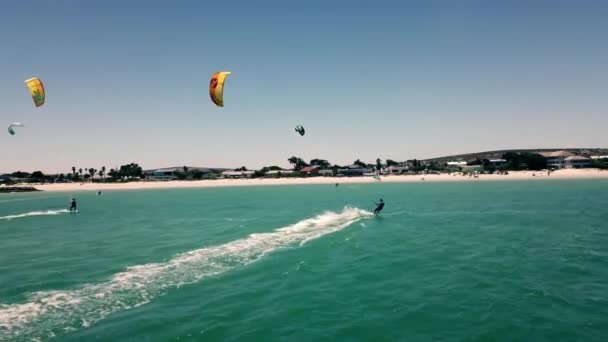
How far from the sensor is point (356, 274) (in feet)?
55.1

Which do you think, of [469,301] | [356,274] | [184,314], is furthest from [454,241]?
[184,314]

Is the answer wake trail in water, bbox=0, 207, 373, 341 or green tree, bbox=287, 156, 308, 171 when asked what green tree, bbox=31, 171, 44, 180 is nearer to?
green tree, bbox=287, 156, 308, 171

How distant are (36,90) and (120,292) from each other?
15468 mm

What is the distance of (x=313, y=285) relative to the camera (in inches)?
599

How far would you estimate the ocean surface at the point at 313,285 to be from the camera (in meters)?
10.9

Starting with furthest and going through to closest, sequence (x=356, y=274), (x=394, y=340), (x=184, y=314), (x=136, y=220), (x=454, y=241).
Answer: (x=136, y=220) < (x=454, y=241) < (x=356, y=274) < (x=184, y=314) < (x=394, y=340)

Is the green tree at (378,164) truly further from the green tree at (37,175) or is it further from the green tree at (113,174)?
the green tree at (37,175)

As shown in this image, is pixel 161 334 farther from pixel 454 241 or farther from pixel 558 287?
pixel 454 241

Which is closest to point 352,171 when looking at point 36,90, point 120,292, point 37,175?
point 37,175

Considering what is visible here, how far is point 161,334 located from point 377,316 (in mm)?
6385

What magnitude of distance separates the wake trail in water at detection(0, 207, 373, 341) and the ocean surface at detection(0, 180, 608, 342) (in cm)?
7

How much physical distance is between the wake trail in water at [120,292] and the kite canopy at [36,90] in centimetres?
1241

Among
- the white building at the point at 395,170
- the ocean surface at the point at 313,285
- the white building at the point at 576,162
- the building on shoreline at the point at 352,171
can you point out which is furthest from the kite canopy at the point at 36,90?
the white building at the point at 576,162

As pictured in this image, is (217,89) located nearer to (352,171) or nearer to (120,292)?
(120,292)
